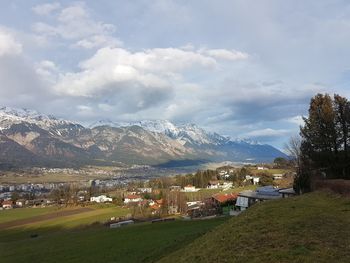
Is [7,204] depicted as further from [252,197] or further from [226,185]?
[252,197]

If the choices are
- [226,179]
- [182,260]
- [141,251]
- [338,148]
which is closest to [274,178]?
[226,179]

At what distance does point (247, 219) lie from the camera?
26672mm

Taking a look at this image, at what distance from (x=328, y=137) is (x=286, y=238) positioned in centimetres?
3061

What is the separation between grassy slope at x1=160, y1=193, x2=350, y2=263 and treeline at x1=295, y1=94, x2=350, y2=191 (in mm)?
18513

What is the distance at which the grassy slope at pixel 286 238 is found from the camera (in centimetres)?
1731

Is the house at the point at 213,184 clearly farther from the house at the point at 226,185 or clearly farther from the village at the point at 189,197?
the house at the point at 226,185

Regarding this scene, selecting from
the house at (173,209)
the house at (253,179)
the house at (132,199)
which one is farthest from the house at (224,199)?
the house at (253,179)

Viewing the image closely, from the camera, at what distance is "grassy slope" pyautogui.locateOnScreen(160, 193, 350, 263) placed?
56.8ft

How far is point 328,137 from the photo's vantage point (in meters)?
47.6

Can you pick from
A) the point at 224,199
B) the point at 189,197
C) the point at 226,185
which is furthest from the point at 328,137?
the point at 226,185

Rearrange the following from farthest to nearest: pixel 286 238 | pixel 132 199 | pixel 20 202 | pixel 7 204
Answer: pixel 20 202 → pixel 7 204 → pixel 132 199 → pixel 286 238

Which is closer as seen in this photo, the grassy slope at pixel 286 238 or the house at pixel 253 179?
the grassy slope at pixel 286 238

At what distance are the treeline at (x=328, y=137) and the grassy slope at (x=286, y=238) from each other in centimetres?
1851

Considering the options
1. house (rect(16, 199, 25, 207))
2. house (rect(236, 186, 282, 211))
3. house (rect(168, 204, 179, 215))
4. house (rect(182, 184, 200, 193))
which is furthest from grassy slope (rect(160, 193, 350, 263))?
house (rect(16, 199, 25, 207))
